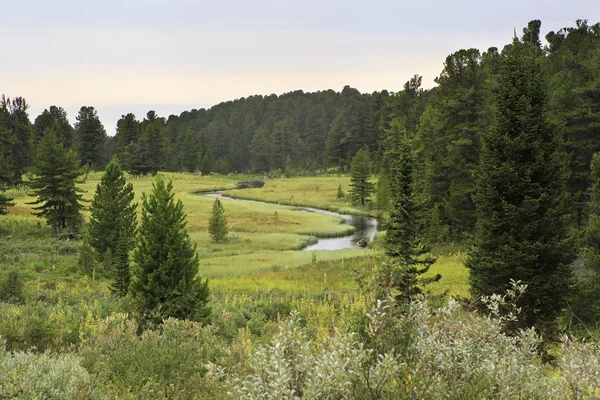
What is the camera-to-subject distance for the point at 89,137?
105 m

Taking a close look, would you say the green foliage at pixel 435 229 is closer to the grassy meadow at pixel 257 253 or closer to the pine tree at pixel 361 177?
the grassy meadow at pixel 257 253

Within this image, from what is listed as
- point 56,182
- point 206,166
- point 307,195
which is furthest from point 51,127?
point 56,182

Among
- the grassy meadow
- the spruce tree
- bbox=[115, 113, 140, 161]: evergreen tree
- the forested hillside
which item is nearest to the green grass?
the grassy meadow

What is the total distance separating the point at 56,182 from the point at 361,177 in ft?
126

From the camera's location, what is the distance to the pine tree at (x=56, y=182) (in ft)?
121

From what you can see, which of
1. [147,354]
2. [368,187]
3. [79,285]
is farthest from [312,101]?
[147,354]

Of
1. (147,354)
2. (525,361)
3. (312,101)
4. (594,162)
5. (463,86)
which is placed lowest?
(147,354)

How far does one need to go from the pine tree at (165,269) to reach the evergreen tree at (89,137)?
326 feet

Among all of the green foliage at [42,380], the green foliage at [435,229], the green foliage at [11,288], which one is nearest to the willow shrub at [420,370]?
the green foliage at [42,380]

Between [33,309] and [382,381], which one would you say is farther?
[33,309]

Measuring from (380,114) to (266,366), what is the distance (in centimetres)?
11067

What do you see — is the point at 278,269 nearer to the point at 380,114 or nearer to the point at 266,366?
the point at 266,366

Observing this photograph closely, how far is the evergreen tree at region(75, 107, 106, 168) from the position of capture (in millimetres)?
102750

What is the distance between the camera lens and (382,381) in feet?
11.9
